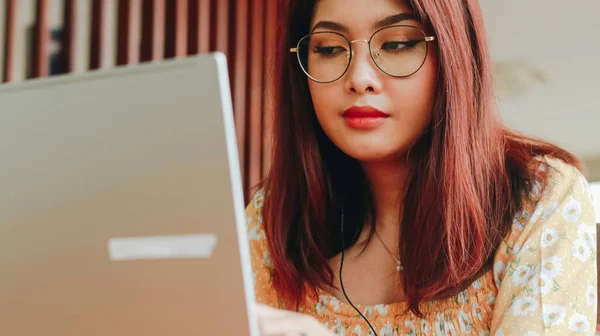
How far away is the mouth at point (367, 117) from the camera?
3.35 ft

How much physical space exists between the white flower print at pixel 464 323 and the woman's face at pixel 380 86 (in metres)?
0.30

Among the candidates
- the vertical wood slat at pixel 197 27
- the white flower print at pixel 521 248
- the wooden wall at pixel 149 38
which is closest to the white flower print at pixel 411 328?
the white flower print at pixel 521 248

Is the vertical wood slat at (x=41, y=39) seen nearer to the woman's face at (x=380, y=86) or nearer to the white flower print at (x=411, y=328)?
the woman's face at (x=380, y=86)

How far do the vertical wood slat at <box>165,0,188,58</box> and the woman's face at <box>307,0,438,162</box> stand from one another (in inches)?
50.3

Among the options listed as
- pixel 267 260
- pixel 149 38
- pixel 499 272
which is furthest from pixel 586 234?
pixel 149 38

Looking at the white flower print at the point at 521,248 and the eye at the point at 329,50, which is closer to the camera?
the white flower print at the point at 521,248

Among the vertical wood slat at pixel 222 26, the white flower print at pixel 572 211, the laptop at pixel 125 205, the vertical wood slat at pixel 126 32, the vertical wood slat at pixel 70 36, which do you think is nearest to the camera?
the laptop at pixel 125 205

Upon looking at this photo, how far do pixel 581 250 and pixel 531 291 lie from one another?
115 millimetres

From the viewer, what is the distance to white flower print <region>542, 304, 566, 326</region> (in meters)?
0.87

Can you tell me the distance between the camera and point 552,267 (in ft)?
3.01

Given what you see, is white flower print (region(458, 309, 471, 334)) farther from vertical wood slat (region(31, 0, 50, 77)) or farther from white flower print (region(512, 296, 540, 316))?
vertical wood slat (region(31, 0, 50, 77))

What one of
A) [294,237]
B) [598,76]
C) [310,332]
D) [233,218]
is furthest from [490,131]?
[598,76]

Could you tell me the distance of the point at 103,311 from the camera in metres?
0.53

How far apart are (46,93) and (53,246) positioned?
133 mm
